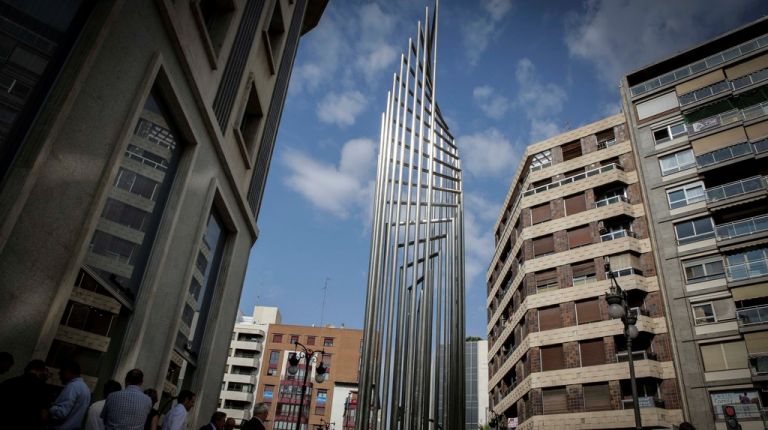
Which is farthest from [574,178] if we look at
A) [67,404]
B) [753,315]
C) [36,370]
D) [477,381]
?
[477,381]

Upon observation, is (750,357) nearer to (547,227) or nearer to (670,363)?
(670,363)

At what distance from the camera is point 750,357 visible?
24.2m

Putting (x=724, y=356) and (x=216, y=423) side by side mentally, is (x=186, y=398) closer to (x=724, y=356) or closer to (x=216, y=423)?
(x=216, y=423)

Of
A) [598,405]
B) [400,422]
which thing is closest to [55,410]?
[400,422]

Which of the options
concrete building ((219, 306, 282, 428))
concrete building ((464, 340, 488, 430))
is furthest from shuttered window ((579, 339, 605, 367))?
concrete building ((219, 306, 282, 428))

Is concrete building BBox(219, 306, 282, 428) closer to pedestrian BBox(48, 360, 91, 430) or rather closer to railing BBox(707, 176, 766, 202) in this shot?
railing BBox(707, 176, 766, 202)

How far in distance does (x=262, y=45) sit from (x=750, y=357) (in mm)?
24999

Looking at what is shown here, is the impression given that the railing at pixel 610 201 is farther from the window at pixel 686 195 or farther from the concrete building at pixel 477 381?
the concrete building at pixel 477 381

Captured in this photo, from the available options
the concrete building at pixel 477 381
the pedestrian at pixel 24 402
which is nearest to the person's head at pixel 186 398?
the pedestrian at pixel 24 402

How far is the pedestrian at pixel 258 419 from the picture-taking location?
648 centimetres

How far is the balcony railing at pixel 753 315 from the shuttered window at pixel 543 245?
1020 cm

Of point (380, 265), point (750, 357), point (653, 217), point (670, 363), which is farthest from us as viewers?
point (653, 217)

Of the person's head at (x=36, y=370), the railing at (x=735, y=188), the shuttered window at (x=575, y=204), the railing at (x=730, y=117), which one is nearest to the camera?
the person's head at (x=36, y=370)

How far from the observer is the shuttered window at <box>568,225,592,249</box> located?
31203 mm
